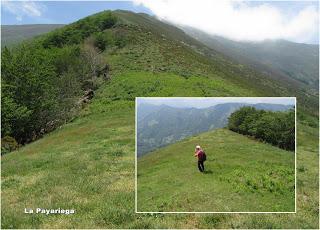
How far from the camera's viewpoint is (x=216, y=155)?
13922 mm

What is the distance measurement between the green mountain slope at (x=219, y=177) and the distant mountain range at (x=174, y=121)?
0.76 feet

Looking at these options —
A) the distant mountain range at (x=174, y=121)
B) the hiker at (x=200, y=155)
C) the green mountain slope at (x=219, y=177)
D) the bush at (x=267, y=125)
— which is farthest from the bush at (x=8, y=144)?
the bush at (x=267, y=125)

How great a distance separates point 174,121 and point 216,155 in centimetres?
155

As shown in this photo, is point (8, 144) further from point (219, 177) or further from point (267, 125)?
point (267, 125)

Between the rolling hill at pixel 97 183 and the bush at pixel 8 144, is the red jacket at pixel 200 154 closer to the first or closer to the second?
the rolling hill at pixel 97 183

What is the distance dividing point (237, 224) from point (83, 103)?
52.3 meters

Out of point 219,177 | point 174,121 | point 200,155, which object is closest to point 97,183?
point 174,121

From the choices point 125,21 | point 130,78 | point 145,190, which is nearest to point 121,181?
point 145,190

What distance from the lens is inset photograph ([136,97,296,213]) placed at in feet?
44.0

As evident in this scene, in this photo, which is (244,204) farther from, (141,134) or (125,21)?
(125,21)

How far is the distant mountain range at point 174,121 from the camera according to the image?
1388 cm

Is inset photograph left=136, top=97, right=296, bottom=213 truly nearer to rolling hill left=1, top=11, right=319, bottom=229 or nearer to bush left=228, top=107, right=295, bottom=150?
bush left=228, top=107, right=295, bottom=150

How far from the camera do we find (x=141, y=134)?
13.8 meters

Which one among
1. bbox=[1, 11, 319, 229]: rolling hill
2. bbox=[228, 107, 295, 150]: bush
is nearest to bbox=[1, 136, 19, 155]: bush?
bbox=[1, 11, 319, 229]: rolling hill
